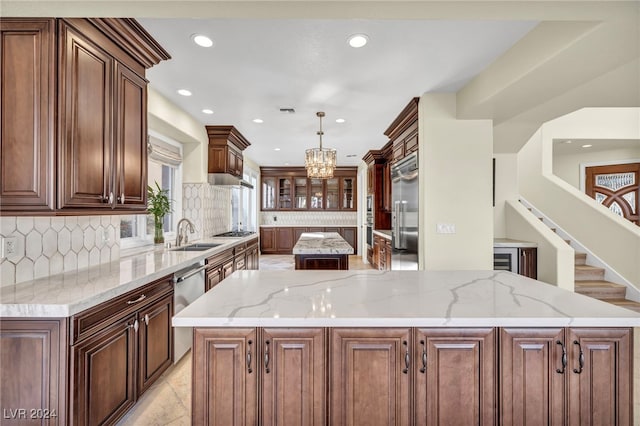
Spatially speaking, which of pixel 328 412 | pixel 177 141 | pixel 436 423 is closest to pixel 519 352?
pixel 436 423

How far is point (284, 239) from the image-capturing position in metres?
8.20

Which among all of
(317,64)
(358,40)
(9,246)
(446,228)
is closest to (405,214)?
(446,228)

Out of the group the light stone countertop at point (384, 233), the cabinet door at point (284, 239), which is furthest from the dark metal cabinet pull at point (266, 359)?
the cabinet door at point (284, 239)

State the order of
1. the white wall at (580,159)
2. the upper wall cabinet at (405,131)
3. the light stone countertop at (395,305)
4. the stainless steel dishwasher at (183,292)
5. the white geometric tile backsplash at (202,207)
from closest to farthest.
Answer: the light stone countertop at (395,305), the stainless steel dishwasher at (183,292), the upper wall cabinet at (405,131), the white geometric tile backsplash at (202,207), the white wall at (580,159)

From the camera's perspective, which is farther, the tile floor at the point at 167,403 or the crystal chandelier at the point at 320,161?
the crystal chandelier at the point at 320,161

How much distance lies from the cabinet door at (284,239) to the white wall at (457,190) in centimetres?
539

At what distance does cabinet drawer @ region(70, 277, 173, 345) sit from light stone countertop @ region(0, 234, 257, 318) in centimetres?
4

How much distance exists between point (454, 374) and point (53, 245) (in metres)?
2.38

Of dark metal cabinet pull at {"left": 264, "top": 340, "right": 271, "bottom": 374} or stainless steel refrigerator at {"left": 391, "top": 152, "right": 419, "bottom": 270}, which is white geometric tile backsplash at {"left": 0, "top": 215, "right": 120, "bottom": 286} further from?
stainless steel refrigerator at {"left": 391, "top": 152, "right": 419, "bottom": 270}

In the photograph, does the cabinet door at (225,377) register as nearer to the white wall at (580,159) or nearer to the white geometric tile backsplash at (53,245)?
the white geometric tile backsplash at (53,245)

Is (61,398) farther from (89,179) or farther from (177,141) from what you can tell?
(177,141)

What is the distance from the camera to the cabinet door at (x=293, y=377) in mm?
1206

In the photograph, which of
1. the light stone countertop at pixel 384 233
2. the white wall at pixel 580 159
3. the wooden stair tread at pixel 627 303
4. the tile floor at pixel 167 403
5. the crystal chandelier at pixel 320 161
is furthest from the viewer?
the white wall at pixel 580 159

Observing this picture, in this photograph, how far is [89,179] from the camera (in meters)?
1.73
